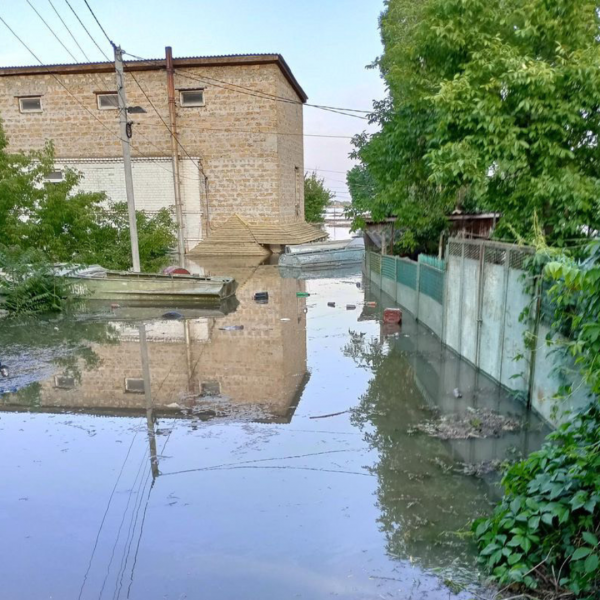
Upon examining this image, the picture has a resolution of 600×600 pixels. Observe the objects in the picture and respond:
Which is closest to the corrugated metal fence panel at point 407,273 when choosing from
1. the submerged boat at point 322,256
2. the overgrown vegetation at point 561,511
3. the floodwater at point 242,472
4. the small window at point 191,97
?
the floodwater at point 242,472

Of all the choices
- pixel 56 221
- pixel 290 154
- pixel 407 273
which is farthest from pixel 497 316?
pixel 290 154

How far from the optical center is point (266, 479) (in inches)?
156

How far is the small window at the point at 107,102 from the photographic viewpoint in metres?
21.6

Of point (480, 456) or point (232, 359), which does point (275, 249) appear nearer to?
point (232, 359)

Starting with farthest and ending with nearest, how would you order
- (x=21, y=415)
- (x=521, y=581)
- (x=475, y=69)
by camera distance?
1. (x=475, y=69)
2. (x=21, y=415)
3. (x=521, y=581)

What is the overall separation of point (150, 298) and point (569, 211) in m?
9.28

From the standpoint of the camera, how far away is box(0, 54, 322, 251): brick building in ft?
69.4

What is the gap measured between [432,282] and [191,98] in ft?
58.0

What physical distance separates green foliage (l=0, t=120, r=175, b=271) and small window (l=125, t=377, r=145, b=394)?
6.87 metres

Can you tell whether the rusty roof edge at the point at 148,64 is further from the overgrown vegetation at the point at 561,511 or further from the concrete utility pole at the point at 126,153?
the overgrown vegetation at the point at 561,511

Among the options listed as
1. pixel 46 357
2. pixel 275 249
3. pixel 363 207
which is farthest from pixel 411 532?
pixel 275 249

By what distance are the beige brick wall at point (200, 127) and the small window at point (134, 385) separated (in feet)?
53.6

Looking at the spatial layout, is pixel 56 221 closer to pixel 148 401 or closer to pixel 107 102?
pixel 148 401

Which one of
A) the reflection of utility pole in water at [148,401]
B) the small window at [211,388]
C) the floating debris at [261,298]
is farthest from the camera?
the floating debris at [261,298]
